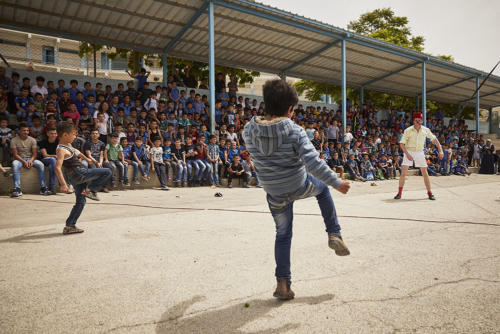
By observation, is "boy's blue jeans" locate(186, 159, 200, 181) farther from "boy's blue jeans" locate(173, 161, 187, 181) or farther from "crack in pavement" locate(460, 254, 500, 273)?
"crack in pavement" locate(460, 254, 500, 273)

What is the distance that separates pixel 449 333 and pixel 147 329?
1.69 meters

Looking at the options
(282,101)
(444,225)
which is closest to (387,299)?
(282,101)

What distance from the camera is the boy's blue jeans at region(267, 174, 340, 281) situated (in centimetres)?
221

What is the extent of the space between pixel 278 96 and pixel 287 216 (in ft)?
2.86

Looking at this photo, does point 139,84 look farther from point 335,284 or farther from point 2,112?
point 335,284

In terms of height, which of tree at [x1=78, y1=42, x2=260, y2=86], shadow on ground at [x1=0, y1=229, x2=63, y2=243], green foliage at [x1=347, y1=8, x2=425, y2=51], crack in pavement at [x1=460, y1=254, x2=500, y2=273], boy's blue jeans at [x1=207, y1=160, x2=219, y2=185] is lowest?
crack in pavement at [x1=460, y1=254, x2=500, y2=273]

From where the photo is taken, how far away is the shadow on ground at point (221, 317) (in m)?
1.78

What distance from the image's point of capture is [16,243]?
346 centimetres

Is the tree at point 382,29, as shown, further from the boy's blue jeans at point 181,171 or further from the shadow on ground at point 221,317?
the shadow on ground at point 221,317

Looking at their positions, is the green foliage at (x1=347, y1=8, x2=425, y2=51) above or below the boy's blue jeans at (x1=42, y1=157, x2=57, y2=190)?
above

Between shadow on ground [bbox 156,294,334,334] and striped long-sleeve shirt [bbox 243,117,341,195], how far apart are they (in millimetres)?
760

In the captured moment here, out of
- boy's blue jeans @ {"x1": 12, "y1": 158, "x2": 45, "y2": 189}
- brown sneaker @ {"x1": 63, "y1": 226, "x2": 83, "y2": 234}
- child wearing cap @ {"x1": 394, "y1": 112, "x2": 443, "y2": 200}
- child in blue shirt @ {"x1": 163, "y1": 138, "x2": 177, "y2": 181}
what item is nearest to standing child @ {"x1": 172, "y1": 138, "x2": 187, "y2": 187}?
child in blue shirt @ {"x1": 163, "y1": 138, "x2": 177, "y2": 181}

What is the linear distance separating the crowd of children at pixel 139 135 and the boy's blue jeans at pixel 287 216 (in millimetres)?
4494

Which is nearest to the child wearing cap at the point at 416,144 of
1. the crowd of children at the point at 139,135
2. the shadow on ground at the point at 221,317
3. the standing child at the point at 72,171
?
the crowd of children at the point at 139,135
